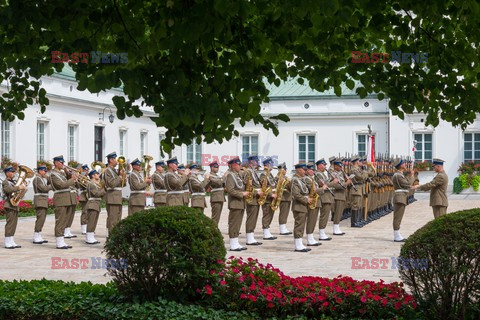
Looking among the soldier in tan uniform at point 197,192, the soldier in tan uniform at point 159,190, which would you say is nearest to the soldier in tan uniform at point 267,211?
the soldier in tan uniform at point 197,192

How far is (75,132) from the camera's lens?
32406 millimetres

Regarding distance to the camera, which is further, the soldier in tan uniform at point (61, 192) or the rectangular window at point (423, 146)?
the rectangular window at point (423, 146)

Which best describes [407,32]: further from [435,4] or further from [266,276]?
[266,276]

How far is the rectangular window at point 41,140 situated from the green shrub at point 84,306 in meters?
22.1

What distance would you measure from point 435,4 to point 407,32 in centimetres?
128

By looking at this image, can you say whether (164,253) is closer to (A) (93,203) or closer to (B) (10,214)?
(B) (10,214)

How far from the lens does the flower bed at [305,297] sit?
6.92 m

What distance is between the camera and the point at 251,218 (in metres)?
16.6

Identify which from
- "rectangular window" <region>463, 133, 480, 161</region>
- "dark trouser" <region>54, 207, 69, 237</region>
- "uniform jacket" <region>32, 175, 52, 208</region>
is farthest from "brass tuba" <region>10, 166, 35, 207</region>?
"rectangular window" <region>463, 133, 480, 161</region>

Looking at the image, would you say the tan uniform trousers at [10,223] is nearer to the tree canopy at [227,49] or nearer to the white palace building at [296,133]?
the tree canopy at [227,49]

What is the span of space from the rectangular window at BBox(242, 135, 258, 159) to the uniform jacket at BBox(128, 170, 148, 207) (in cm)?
2561

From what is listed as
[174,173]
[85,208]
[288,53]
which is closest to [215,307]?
[288,53]

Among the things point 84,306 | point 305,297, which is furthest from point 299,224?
point 84,306

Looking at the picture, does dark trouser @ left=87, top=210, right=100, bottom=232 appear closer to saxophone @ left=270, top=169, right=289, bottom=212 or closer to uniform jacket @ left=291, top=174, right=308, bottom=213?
saxophone @ left=270, top=169, right=289, bottom=212
